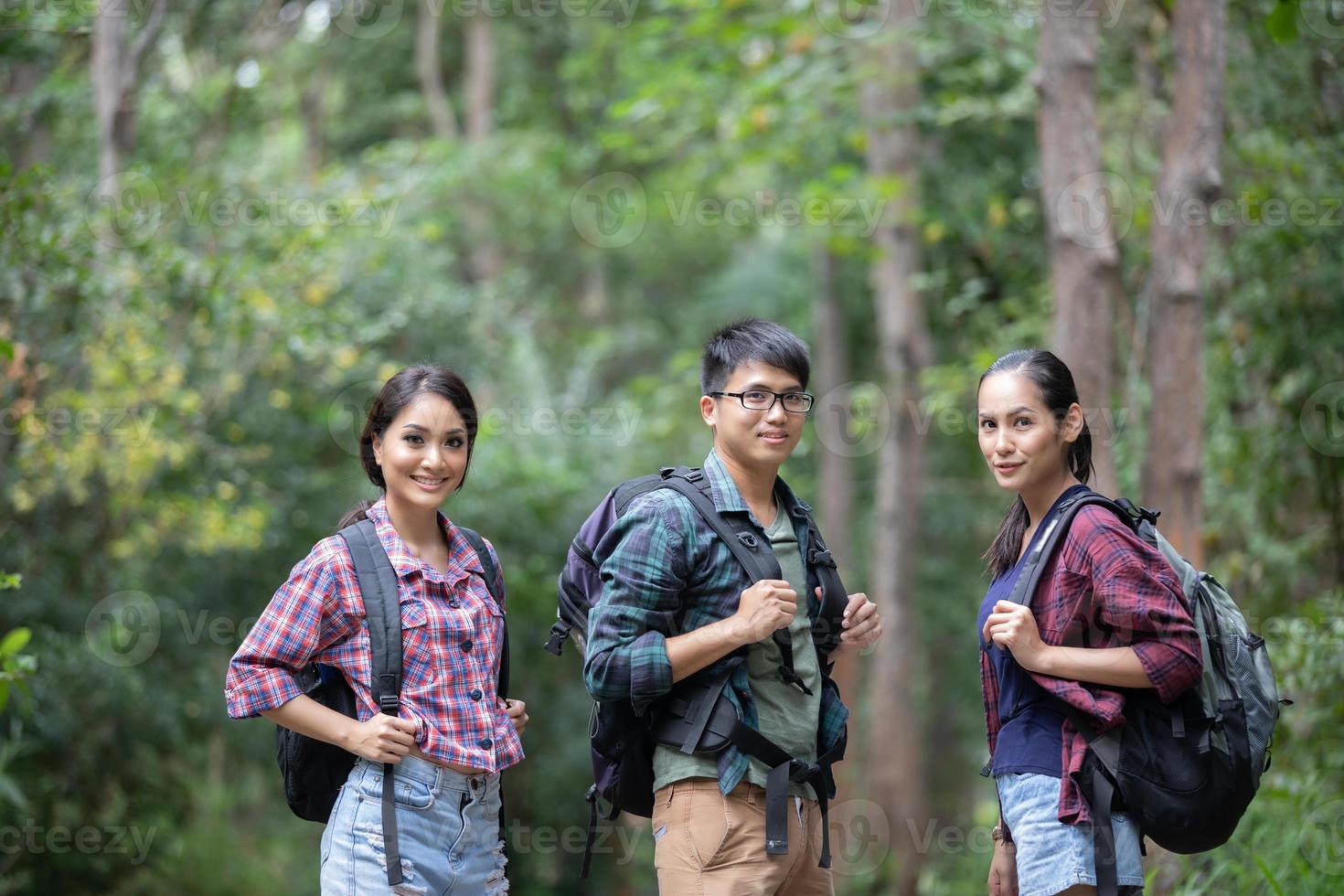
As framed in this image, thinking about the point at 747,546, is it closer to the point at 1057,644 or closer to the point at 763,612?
the point at 763,612

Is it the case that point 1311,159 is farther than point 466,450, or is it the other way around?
point 1311,159

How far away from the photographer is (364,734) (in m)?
2.78

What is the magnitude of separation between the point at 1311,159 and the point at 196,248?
23.7 ft

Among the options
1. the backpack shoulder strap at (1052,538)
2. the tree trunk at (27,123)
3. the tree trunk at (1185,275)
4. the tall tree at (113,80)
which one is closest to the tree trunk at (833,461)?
the tree trunk at (27,123)

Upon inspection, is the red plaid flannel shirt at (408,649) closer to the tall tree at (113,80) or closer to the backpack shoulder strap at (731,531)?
the backpack shoulder strap at (731,531)

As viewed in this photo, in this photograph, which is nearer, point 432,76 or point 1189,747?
point 1189,747

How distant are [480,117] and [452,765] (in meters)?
16.3

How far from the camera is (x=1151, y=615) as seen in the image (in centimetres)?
264

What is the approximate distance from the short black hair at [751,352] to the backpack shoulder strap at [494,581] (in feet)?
2.33

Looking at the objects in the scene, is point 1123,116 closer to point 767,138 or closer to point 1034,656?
point 767,138

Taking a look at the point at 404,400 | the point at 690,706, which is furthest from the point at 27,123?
the point at 690,706

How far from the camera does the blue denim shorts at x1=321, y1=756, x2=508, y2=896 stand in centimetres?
277

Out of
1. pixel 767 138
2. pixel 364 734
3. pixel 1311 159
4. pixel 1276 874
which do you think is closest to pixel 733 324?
pixel 364 734

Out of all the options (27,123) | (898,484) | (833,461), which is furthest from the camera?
(833,461)
